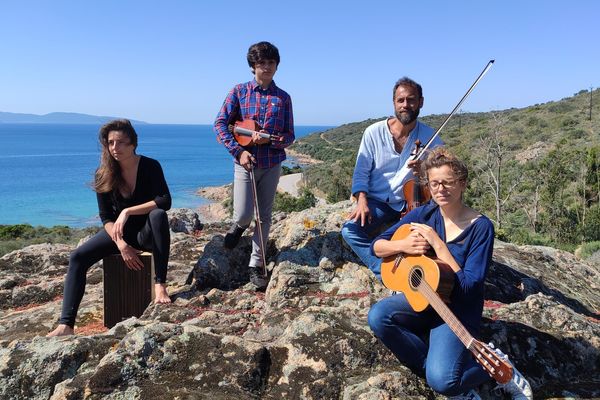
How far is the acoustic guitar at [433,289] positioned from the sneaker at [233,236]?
7.14ft

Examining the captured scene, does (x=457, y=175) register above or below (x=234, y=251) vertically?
above

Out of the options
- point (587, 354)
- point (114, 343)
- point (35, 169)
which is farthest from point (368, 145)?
point (35, 169)

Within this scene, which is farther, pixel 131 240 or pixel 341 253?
pixel 341 253

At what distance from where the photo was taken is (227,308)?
15.0 ft

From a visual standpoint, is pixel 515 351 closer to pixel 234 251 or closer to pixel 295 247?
pixel 295 247

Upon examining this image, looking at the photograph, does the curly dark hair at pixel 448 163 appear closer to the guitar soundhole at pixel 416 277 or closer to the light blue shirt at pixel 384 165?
the guitar soundhole at pixel 416 277

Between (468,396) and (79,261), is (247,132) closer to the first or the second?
(79,261)

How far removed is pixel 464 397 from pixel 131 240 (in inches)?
130

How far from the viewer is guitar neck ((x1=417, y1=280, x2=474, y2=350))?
2.64 metres

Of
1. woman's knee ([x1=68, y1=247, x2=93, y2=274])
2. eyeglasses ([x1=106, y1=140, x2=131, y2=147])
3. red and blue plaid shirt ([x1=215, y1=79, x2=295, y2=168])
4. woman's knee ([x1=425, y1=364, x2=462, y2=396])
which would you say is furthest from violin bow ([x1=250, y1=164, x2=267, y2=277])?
woman's knee ([x1=425, y1=364, x2=462, y2=396])

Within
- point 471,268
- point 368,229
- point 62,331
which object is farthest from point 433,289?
point 62,331

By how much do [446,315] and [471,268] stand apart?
0.33 meters

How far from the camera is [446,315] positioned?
8.98ft

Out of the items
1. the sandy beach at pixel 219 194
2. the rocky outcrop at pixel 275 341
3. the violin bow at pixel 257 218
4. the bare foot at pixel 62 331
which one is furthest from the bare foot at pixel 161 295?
the sandy beach at pixel 219 194
